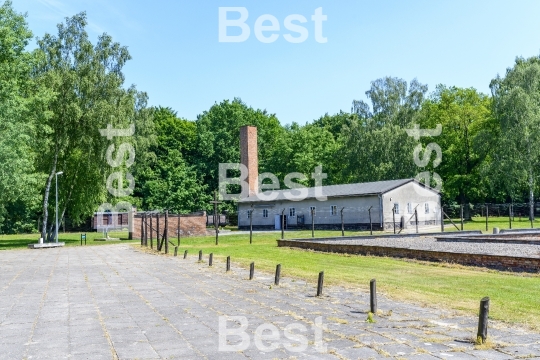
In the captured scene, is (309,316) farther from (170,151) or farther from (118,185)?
(170,151)

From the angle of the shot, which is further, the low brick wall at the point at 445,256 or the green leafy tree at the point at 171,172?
the green leafy tree at the point at 171,172

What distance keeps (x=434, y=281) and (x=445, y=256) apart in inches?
173

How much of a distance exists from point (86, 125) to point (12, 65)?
22.8 ft

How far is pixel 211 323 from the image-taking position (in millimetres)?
8242

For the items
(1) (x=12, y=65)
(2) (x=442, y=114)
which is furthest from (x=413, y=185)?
(1) (x=12, y=65)

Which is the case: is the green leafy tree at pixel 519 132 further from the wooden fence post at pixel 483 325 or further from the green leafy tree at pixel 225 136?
the wooden fence post at pixel 483 325

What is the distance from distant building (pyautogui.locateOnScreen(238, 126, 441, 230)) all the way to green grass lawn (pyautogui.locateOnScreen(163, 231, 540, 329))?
69.1ft

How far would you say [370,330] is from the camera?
24.6 ft

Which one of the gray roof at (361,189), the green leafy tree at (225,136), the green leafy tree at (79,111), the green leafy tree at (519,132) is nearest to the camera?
the green leafy tree at (79,111)

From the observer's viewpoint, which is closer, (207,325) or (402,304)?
(207,325)

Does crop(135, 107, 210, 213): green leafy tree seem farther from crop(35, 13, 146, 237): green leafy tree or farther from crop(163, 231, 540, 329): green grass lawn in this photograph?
crop(163, 231, 540, 329): green grass lawn

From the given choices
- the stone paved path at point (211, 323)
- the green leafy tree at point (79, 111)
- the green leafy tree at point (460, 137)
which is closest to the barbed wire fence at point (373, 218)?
the green leafy tree at point (460, 137)

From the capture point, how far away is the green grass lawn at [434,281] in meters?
9.49

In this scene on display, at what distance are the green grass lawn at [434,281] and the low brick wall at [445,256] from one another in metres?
0.44
